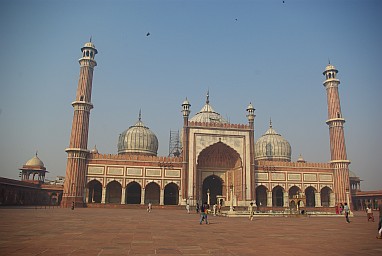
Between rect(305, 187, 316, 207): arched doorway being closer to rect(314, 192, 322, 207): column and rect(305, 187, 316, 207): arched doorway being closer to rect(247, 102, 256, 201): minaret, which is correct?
rect(314, 192, 322, 207): column

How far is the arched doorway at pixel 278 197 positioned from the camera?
43.4m

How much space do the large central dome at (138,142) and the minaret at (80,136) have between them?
8.18m

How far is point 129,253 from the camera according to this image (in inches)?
246

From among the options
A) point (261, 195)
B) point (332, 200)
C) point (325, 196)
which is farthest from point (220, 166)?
point (325, 196)

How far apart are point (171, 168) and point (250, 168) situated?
9.64m

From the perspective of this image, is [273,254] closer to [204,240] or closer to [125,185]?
[204,240]

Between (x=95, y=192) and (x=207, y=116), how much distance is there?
746 inches

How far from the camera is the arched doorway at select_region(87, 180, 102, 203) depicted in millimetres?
37750

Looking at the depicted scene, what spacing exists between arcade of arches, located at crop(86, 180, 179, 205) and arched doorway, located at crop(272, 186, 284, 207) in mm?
13772

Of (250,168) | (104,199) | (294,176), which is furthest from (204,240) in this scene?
(294,176)

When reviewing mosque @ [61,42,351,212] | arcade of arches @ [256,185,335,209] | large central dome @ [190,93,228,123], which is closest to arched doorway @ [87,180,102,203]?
mosque @ [61,42,351,212]

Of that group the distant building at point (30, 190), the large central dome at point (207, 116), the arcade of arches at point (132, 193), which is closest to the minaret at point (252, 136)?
the large central dome at point (207, 116)

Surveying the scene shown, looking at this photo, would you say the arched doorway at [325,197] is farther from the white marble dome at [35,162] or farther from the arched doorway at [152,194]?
the white marble dome at [35,162]

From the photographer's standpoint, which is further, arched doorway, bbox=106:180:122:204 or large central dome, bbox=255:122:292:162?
large central dome, bbox=255:122:292:162
